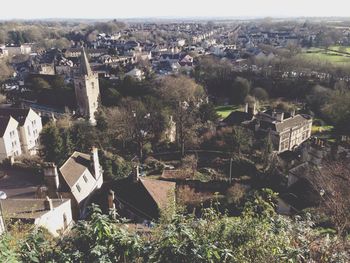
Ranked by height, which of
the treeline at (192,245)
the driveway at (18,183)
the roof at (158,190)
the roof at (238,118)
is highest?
the treeline at (192,245)

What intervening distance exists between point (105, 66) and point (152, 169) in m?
44.3

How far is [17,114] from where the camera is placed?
34.6 m

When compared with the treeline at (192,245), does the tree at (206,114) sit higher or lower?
lower

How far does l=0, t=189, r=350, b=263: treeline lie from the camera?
24.7 ft

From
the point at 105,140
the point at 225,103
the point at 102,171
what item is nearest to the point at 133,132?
the point at 105,140

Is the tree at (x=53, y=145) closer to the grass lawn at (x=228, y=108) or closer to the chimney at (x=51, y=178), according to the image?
the chimney at (x=51, y=178)

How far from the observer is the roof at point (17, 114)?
3395 cm

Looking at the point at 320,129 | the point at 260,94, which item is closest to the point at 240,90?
the point at 260,94

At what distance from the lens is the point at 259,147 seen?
35.4m

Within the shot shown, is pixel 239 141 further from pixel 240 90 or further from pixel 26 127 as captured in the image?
pixel 240 90

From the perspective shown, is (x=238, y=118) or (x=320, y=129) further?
(x=320, y=129)

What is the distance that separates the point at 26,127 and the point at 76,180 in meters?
16.0

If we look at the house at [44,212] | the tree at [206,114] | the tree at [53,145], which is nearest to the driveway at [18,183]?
the tree at [53,145]

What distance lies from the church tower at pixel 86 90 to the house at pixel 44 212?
2560cm
